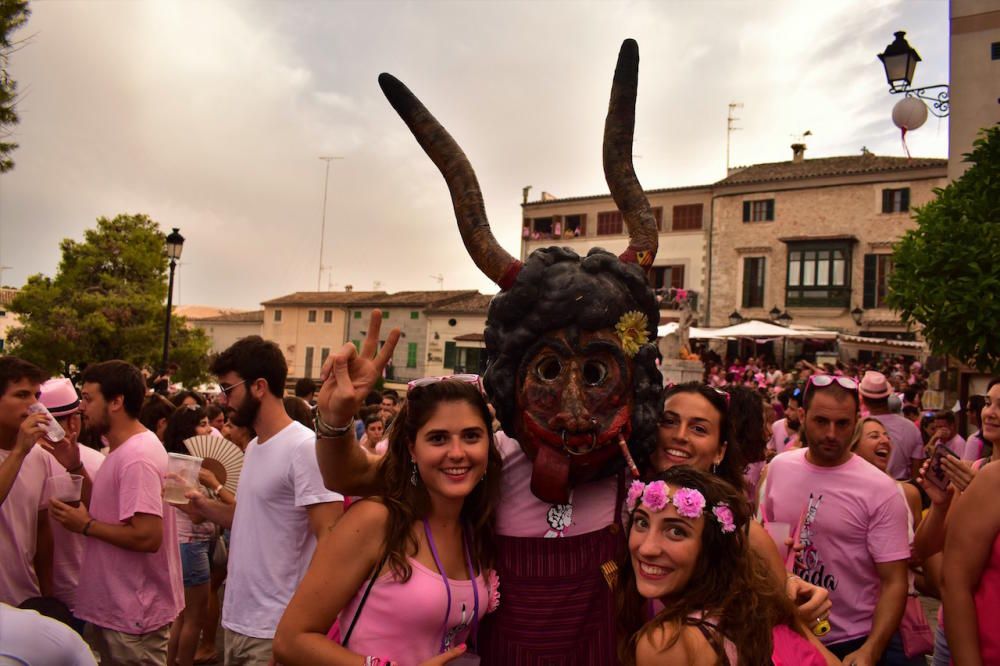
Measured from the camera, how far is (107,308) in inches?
811

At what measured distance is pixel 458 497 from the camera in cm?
200

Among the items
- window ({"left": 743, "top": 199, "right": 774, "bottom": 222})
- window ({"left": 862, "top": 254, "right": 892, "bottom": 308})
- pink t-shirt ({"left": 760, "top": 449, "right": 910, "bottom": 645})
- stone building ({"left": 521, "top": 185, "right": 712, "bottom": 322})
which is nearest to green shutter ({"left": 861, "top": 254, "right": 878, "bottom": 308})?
window ({"left": 862, "top": 254, "right": 892, "bottom": 308})

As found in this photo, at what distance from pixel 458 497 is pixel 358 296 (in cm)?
3457

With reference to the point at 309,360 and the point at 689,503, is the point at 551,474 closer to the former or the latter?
the point at 689,503

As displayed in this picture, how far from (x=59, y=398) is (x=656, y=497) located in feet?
9.77

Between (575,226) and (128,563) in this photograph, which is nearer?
(128,563)

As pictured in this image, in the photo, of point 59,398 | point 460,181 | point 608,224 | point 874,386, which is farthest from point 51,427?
point 608,224

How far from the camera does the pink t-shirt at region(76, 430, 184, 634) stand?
3152mm

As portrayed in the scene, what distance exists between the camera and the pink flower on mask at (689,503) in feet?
6.08

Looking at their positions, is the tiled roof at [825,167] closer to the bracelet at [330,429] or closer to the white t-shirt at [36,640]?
the bracelet at [330,429]

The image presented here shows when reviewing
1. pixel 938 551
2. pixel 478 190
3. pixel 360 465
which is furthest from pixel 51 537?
pixel 938 551

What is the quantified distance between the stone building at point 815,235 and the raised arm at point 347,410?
25430 mm

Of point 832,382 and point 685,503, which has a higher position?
point 832,382

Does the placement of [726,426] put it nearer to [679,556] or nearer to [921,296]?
[679,556]
